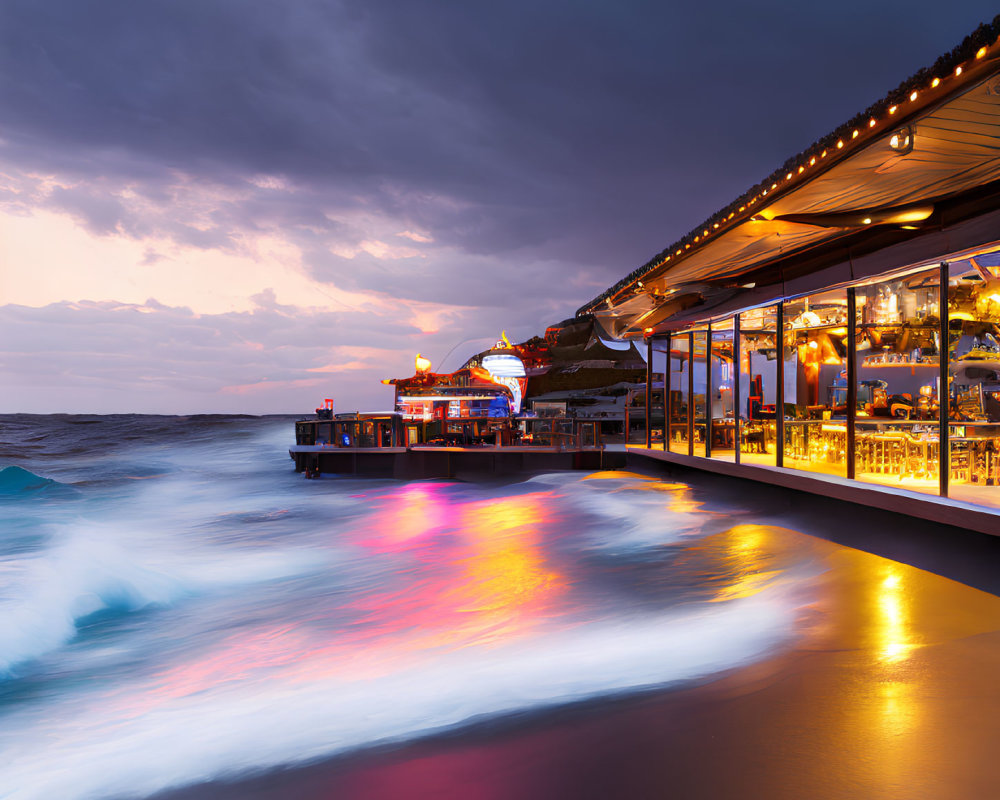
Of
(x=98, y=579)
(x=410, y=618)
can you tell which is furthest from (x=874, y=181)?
(x=98, y=579)

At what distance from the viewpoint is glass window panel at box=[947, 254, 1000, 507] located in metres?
6.67

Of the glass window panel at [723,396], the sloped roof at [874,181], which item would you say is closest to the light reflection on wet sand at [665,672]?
the sloped roof at [874,181]

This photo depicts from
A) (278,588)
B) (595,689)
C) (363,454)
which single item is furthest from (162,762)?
(363,454)

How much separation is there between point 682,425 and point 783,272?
6.56 meters

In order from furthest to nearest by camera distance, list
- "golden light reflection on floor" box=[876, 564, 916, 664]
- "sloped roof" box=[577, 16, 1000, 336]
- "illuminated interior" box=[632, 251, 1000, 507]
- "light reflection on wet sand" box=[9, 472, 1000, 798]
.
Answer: "illuminated interior" box=[632, 251, 1000, 507], "golden light reflection on floor" box=[876, 564, 916, 664], "sloped roof" box=[577, 16, 1000, 336], "light reflection on wet sand" box=[9, 472, 1000, 798]

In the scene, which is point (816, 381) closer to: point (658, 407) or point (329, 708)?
point (658, 407)

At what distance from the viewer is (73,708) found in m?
4.63

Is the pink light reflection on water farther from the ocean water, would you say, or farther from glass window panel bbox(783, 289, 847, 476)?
glass window panel bbox(783, 289, 847, 476)

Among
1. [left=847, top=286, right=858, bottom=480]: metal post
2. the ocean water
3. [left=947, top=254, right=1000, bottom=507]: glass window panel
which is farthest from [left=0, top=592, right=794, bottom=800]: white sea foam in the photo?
[left=947, top=254, right=1000, bottom=507]: glass window panel

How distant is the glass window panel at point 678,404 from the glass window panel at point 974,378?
18.2 feet

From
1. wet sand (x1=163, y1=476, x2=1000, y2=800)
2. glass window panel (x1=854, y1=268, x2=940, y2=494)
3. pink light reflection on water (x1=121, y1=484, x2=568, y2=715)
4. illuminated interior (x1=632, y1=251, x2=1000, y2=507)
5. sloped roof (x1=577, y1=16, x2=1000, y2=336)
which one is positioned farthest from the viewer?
glass window panel (x1=854, y1=268, x2=940, y2=494)

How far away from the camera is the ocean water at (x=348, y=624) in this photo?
13.0 feet

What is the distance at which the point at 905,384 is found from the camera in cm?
1053

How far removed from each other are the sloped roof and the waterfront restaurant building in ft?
0.06
